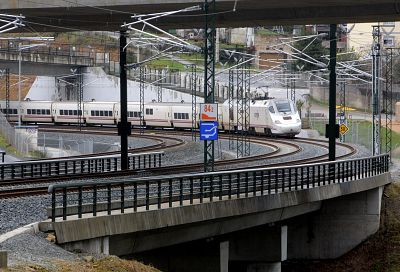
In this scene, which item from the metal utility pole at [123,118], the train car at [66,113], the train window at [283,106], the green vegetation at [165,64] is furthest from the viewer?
the green vegetation at [165,64]

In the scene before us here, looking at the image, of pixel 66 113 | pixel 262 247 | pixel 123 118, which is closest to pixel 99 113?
pixel 66 113

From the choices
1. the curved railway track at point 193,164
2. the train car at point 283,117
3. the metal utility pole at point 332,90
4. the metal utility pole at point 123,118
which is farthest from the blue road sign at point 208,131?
the train car at point 283,117

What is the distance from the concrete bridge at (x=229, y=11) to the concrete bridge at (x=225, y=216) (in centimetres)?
560

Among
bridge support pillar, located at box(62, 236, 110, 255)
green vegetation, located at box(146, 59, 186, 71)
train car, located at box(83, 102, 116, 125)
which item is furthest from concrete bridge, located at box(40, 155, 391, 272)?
green vegetation, located at box(146, 59, 186, 71)

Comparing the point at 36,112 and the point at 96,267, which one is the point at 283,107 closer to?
the point at 36,112

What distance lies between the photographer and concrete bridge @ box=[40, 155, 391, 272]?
72.8 ft

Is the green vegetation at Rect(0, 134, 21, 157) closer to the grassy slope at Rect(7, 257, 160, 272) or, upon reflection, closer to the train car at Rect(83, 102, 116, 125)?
the train car at Rect(83, 102, 116, 125)

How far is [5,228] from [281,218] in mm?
14883

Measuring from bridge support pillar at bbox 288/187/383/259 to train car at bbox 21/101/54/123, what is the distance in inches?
2491

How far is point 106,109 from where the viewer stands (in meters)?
98.4

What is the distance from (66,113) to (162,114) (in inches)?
462

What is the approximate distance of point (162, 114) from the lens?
308 feet

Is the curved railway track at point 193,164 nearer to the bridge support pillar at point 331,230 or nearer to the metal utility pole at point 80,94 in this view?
the metal utility pole at point 80,94

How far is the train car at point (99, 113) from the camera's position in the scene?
9762 centimetres
